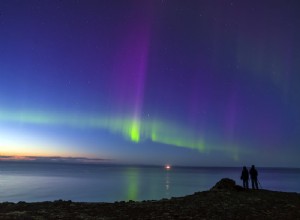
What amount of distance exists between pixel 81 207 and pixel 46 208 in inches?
89.7

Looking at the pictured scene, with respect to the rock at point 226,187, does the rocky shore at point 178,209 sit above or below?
below

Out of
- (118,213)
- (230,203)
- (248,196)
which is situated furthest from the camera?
(248,196)

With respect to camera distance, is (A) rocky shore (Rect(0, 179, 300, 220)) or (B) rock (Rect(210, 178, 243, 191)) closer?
(A) rocky shore (Rect(0, 179, 300, 220))

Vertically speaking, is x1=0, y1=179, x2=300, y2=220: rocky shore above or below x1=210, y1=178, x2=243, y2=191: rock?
below

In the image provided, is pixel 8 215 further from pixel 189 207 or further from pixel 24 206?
pixel 189 207

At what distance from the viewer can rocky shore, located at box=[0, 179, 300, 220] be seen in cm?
1995

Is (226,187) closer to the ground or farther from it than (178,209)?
farther from it

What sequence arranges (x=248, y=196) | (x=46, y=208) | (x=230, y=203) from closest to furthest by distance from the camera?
(x=46, y=208)
(x=230, y=203)
(x=248, y=196)

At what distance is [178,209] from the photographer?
→ 21984mm

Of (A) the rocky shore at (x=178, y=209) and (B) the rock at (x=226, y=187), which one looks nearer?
(A) the rocky shore at (x=178, y=209)

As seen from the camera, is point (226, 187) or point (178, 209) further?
point (226, 187)

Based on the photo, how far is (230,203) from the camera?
945 inches

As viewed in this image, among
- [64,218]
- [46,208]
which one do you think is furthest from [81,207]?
[64,218]

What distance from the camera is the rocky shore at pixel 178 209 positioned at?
19953mm
